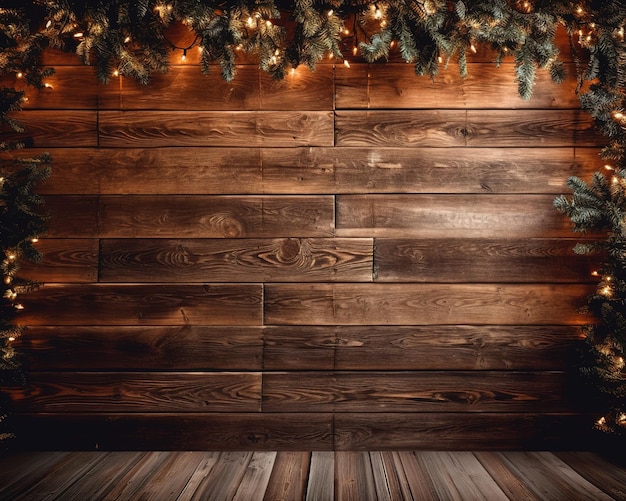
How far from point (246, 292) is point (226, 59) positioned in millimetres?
1103

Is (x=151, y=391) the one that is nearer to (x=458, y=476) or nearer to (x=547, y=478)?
(x=458, y=476)

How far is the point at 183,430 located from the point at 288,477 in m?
0.60

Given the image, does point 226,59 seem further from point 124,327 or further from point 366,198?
point 124,327

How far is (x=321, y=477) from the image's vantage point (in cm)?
202

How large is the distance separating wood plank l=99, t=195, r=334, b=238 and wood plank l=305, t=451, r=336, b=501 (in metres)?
1.09

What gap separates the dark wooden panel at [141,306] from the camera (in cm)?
226

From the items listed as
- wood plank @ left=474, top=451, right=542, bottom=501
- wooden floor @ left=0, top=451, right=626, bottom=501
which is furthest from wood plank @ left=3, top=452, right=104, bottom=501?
wood plank @ left=474, top=451, right=542, bottom=501

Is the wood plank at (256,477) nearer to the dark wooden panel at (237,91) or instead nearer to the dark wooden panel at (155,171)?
the dark wooden panel at (155,171)

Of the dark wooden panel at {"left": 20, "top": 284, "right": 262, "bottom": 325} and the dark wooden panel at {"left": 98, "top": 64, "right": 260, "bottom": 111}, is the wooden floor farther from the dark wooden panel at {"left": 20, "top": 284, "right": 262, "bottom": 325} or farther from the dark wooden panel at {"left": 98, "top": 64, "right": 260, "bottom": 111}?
the dark wooden panel at {"left": 98, "top": 64, "right": 260, "bottom": 111}

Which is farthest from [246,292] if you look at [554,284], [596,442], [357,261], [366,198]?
[596,442]

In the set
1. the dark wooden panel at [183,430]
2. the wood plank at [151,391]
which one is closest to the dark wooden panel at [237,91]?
the wood plank at [151,391]

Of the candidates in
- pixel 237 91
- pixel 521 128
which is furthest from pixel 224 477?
pixel 521 128

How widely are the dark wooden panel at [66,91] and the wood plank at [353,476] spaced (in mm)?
2135

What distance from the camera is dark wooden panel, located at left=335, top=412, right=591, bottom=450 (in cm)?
225
